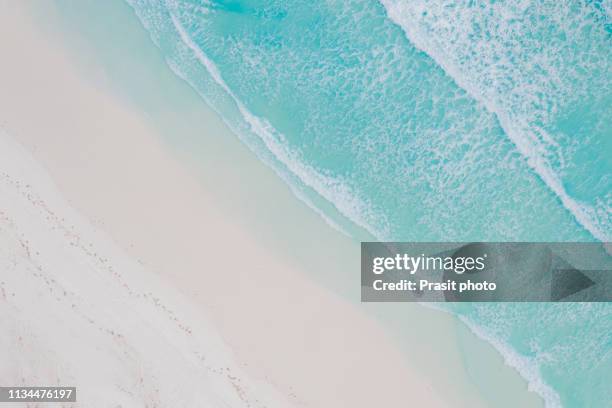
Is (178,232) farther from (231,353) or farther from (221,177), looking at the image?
(231,353)

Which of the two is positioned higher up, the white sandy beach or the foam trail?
the foam trail

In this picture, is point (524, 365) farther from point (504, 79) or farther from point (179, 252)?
point (179, 252)

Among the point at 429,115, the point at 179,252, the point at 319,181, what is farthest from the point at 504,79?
the point at 179,252

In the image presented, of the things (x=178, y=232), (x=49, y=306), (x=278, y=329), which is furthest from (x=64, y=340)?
(x=278, y=329)

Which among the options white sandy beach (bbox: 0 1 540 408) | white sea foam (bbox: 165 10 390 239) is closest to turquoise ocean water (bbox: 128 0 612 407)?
white sea foam (bbox: 165 10 390 239)

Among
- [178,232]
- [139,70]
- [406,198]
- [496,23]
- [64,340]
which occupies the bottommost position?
[64,340]

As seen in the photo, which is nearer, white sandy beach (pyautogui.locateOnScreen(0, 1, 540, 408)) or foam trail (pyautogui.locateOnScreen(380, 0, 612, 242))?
white sandy beach (pyautogui.locateOnScreen(0, 1, 540, 408))

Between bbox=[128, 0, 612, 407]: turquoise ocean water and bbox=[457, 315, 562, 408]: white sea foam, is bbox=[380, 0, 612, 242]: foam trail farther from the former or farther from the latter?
bbox=[457, 315, 562, 408]: white sea foam
